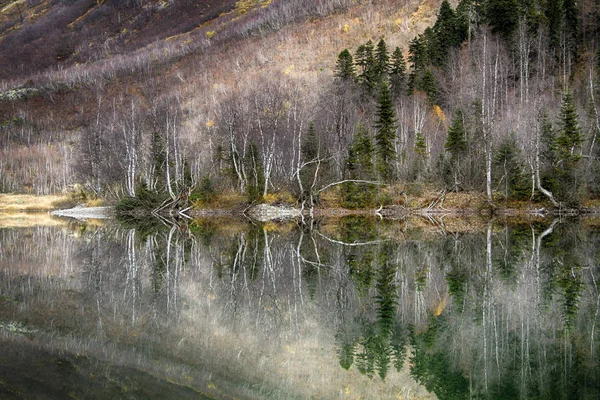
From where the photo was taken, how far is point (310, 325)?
11.0m

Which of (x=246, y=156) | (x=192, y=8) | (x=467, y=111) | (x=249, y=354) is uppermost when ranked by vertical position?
(x=192, y=8)

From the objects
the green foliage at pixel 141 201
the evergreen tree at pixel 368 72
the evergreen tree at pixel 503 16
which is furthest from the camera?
the evergreen tree at pixel 368 72

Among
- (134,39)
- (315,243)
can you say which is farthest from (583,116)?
(134,39)

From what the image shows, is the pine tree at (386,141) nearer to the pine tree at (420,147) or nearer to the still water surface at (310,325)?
the pine tree at (420,147)

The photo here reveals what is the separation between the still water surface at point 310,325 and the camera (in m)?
8.02

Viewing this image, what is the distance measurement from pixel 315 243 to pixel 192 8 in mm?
181719

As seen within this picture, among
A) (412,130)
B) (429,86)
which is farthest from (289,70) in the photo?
(412,130)

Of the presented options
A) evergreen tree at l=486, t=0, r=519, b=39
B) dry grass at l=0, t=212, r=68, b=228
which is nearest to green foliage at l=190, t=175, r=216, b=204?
dry grass at l=0, t=212, r=68, b=228

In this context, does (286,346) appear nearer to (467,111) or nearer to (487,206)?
(487,206)

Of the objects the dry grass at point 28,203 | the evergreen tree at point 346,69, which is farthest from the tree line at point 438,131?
the dry grass at point 28,203

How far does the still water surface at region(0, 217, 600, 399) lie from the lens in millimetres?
8016

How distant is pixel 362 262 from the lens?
17609mm

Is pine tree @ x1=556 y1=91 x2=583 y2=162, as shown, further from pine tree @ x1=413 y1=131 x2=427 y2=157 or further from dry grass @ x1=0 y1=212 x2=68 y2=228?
dry grass @ x1=0 y1=212 x2=68 y2=228

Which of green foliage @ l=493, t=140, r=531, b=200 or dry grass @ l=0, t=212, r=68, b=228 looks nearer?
green foliage @ l=493, t=140, r=531, b=200
